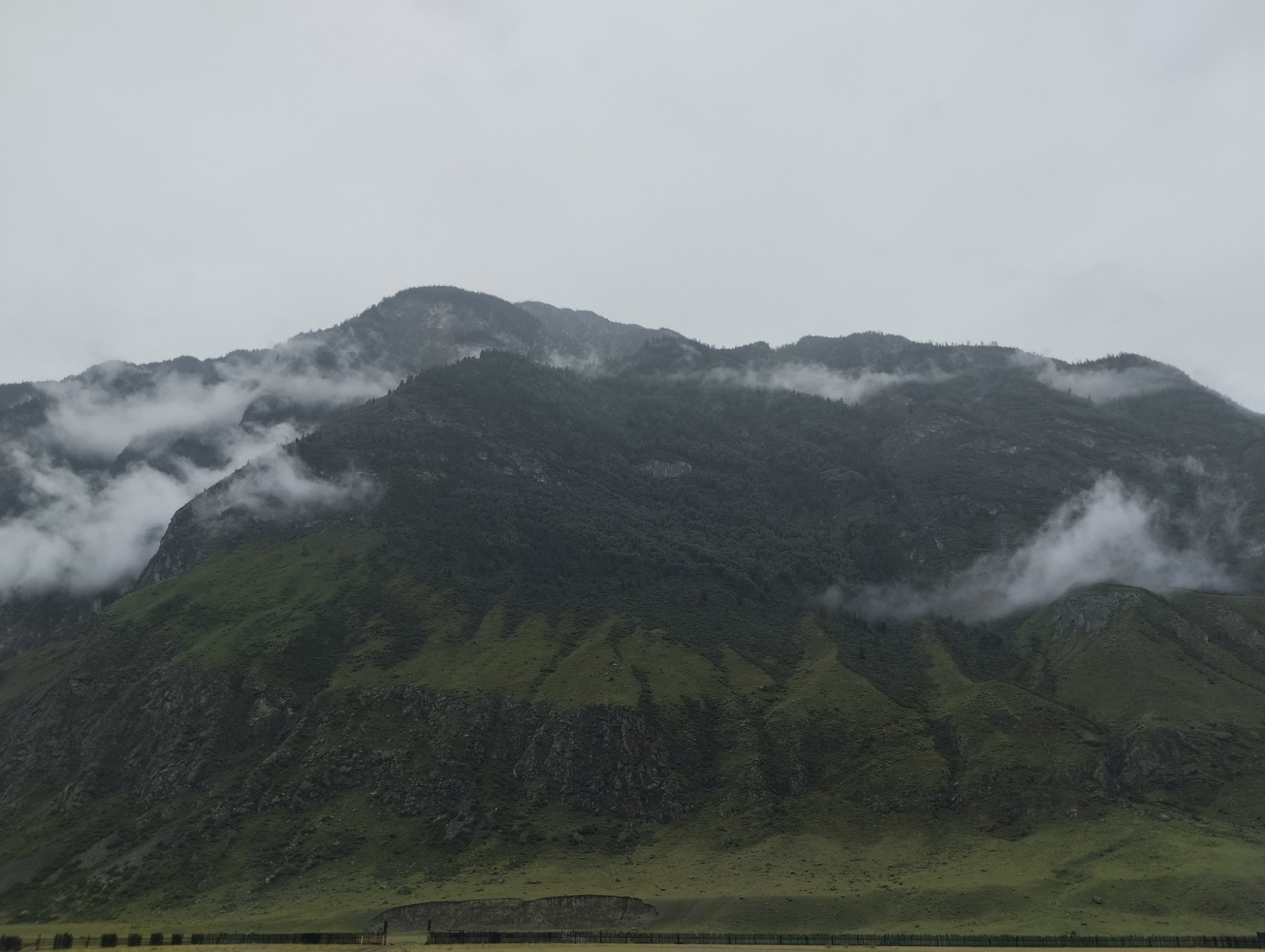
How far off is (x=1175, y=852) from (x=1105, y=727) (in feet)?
141

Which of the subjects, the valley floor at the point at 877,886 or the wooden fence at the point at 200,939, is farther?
the valley floor at the point at 877,886

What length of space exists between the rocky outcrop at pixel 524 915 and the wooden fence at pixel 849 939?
12.8 feet

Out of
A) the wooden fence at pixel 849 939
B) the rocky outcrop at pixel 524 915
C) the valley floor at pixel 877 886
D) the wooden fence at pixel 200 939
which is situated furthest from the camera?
the rocky outcrop at pixel 524 915

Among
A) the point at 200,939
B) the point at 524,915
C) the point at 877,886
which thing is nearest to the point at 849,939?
the point at 877,886

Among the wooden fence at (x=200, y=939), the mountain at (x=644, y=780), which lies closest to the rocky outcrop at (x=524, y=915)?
the mountain at (x=644, y=780)

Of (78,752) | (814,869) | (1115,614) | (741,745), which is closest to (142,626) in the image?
(78,752)

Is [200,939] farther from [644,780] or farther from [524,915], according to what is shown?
[644,780]

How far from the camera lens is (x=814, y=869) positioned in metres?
132

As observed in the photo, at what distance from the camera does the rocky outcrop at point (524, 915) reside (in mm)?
118750

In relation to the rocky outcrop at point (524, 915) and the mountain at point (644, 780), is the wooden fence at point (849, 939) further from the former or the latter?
the rocky outcrop at point (524, 915)

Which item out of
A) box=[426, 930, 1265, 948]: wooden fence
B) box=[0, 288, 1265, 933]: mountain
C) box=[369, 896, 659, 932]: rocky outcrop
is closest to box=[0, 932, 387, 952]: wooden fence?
box=[369, 896, 659, 932]: rocky outcrop

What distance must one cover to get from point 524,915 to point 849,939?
4292 cm

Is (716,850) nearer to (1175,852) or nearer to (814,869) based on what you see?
(814,869)

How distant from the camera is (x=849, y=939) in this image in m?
106
